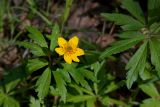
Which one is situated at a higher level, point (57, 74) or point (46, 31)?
point (46, 31)

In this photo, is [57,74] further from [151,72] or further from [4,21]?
[4,21]

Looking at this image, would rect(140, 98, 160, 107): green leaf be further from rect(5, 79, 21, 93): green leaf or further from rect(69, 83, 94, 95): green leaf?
rect(5, 79, 21, 93): green leaf

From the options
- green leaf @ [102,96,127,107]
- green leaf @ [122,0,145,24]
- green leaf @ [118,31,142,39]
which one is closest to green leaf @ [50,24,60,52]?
green leaf @ [118,31,142,39]

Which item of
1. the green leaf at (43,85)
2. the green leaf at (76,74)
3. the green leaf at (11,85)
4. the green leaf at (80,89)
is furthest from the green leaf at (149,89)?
the green leaf at (11,85)

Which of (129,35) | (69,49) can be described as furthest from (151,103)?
(69,49)

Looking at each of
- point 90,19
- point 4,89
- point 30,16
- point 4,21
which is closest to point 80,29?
point 90,19

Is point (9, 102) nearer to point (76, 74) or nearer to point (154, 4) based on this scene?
point (76, 74)
